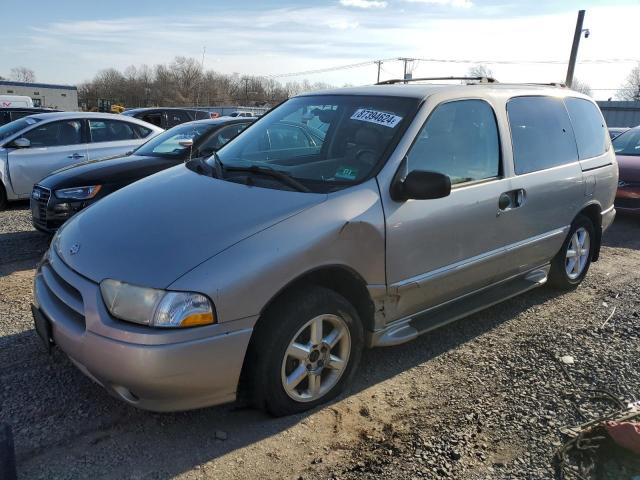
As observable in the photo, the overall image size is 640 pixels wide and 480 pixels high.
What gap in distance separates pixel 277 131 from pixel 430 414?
91.2 inches

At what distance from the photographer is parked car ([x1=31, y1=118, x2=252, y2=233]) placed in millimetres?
5789

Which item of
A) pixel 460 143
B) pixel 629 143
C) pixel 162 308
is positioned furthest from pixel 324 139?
pixel 629 143

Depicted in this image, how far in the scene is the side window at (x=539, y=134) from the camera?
408 centimetres

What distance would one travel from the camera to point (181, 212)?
9.75ft

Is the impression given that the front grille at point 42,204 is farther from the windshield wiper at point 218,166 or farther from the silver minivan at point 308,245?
the windshield wiper at point 218,166

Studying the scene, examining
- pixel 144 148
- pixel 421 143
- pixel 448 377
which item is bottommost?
pixel 448 377

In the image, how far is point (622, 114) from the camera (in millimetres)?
34938

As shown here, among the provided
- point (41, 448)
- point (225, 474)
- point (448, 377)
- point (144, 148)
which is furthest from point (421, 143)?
point (144, 148)

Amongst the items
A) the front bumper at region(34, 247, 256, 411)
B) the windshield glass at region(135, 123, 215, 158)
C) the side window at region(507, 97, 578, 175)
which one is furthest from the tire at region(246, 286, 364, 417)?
the windshield glass at region(135, 123, 215, 158)

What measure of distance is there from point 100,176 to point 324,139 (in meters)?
3.33

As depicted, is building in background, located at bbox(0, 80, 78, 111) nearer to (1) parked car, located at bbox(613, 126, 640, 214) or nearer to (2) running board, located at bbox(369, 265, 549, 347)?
(1) parked car, located at bbox(613, 126, 640, 214)

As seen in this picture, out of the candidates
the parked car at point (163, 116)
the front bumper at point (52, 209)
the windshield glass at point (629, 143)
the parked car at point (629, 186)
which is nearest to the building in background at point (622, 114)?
the windshield glass at point (629, 143)

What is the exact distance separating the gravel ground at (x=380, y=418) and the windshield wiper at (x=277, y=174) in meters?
1.30

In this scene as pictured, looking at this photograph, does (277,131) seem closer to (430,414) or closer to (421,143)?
(421,143)
